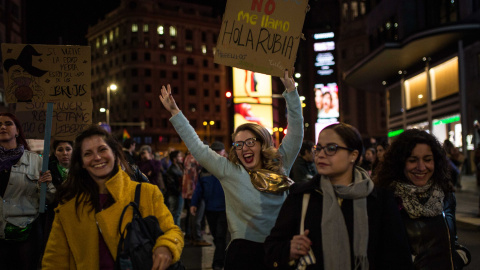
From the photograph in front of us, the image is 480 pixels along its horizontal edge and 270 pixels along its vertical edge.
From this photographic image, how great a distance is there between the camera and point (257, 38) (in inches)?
189

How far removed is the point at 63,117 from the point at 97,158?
10.1 ft

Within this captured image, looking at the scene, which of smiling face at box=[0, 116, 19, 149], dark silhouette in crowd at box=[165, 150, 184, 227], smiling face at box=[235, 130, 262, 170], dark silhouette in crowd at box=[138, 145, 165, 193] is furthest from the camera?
dark silhouette in crowd at box=[165, 150, 184, 227]

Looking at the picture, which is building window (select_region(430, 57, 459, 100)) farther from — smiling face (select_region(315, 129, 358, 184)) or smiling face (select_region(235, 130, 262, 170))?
smiling face (select_region(315, 129, 358, 184))

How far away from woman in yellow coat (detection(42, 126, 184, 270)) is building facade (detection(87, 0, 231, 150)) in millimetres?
95495

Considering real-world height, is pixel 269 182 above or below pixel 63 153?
below

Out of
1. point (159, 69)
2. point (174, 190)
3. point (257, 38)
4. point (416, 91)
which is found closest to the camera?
point (257, 38)

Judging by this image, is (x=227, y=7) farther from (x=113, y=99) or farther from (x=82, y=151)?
(x=113, y=99)

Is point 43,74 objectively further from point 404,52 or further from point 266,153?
point 404,52

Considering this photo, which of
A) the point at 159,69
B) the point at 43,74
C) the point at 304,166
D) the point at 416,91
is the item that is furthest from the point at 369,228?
the point at 159,69

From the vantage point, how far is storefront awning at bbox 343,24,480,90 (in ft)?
86.9

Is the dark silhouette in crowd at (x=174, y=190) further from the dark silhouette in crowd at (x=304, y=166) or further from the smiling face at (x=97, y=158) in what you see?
the smiling face at (x=97, y=158)

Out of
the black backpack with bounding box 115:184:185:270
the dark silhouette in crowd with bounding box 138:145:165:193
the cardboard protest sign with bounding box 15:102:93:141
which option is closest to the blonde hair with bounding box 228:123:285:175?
the black backpack with bounding box 115:184:185:270

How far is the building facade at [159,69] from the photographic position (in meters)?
98.9

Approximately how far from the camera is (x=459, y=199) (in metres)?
15.7
